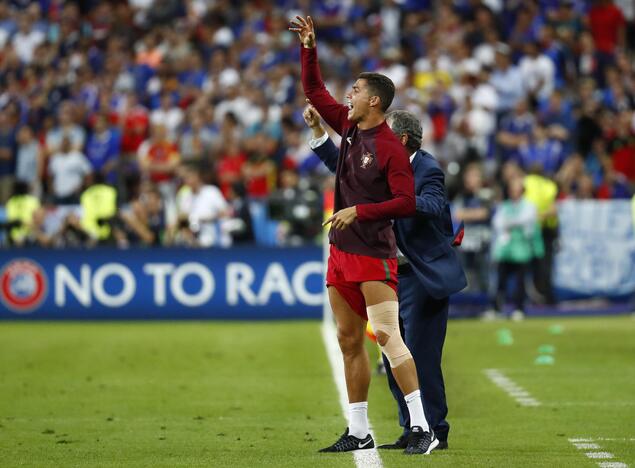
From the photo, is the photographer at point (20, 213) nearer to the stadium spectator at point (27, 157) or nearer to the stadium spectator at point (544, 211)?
the stadium spectator at point (27, 157)

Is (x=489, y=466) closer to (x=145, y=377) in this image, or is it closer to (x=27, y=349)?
(x=145, y=377)

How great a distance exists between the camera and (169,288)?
1980 cm

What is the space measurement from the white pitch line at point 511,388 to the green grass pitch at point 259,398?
83 mm

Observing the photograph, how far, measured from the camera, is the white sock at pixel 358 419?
26.0 ft

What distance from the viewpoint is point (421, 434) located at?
25.5ft

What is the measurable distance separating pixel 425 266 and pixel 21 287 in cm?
1275

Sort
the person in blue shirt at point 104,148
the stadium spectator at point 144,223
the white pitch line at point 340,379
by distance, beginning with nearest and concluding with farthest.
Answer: the white pitch line at point 340,379 → the stadium spectator at point 144,223 → the person in blue shirt at point 104,148

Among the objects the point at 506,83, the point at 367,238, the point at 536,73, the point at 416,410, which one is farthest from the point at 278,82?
the point at 416,410

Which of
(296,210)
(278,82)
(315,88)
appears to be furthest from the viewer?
(278,82)

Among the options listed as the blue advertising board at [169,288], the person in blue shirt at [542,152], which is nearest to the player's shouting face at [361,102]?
the blue advertising board at [169,288]

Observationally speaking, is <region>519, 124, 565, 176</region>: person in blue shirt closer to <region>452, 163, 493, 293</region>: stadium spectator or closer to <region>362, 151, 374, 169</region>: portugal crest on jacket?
<region>452, 163, 493, 293</region>: stadium spectator

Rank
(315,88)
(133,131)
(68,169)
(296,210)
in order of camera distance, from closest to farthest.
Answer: (315,88) < (296,210) < (68,169) < (133,131)

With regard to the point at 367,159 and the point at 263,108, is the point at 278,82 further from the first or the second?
the point at 367,159

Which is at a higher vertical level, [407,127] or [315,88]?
[315,88]
